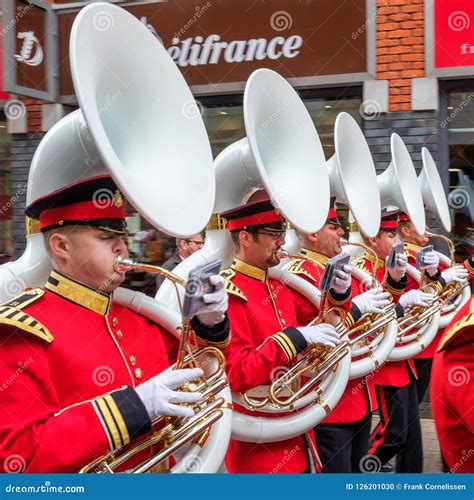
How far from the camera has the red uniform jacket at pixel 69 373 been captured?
5.76ft

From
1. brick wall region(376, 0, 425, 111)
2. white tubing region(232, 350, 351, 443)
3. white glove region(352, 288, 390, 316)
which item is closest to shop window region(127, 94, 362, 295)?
A: brick wall region(376, 0, 425, 111)

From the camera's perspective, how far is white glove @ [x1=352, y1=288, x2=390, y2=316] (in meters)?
3.63

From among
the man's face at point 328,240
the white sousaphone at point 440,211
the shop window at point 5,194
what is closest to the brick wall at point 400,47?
the white sousaphone at point 440,211

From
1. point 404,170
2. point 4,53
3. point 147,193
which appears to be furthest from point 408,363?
point 4,53

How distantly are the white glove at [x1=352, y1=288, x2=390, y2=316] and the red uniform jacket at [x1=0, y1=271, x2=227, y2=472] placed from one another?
1618 millimetres

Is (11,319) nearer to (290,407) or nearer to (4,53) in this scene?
(290,407)

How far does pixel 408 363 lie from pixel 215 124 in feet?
9.32

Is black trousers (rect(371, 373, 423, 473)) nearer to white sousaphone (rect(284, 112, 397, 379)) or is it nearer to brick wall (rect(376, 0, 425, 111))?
white sousaphone (rect(284, 112, 397, 379))

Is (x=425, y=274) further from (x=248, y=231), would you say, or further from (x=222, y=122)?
(x=222, y=122)

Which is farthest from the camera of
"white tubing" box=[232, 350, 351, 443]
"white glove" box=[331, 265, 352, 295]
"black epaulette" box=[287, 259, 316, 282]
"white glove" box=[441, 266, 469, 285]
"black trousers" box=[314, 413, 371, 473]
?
"white glove" box=[441, 266, 469, 285]

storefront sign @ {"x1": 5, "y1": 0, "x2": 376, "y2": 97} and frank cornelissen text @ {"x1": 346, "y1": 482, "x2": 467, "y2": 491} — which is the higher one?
storefront sign @ {"x1": 5, "y1": 0, "x2": 376, "y2": 97}

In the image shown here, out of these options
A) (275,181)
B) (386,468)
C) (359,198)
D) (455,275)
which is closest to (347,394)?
(359,198)

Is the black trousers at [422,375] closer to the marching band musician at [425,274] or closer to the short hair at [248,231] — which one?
the marching band musician at [425,274]

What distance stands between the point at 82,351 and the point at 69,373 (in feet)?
0.23
